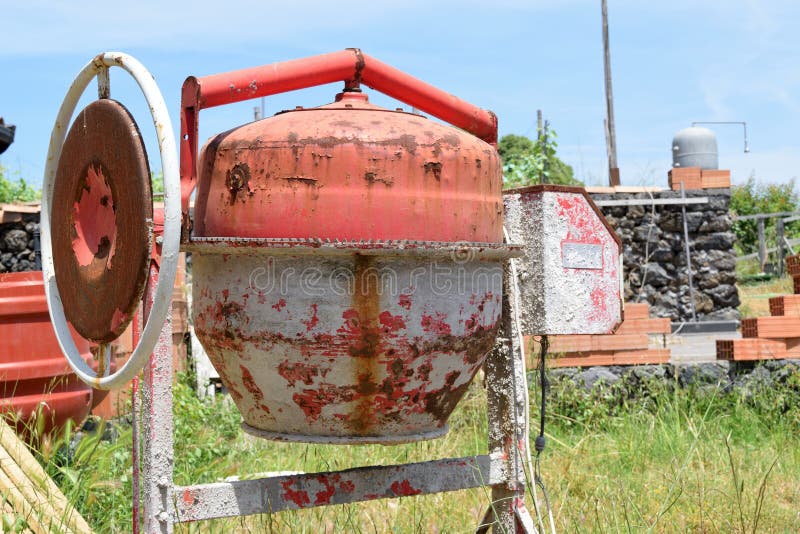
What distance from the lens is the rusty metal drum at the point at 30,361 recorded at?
153 inches

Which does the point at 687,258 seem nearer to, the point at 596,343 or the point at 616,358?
the point at 616,358

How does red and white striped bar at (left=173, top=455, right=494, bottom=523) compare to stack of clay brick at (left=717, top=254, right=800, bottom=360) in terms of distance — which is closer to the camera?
red and white striped bar at (left=173, top=455, right=494, bottom=523)

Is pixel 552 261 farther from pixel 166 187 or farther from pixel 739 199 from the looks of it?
pixel 739 199

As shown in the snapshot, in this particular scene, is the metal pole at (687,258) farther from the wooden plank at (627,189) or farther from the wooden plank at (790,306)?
the wooden plank at (790,306)

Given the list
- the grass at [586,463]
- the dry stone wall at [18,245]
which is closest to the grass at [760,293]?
the grass at [586,463]

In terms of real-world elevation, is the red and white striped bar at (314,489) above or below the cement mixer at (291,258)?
below

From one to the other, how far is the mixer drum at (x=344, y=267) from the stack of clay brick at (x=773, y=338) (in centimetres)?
393

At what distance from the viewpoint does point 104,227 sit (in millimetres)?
2361

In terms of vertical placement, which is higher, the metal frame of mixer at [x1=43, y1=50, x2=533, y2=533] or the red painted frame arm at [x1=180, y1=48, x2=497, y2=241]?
the red painted frame arm at [x1=180, y1=48, x2=497, y2=241]

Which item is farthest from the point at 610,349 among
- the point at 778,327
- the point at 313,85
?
the point at 313,85

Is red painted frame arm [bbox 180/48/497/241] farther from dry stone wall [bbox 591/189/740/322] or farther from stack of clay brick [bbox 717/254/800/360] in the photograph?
dry stone wall [bbox 591/189/740/322]

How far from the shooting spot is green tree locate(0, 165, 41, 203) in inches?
639

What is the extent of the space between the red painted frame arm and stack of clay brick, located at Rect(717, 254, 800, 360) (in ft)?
12.0

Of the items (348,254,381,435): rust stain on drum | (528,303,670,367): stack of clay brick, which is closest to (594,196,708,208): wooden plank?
(528,303,670,367): stack of clay brick
